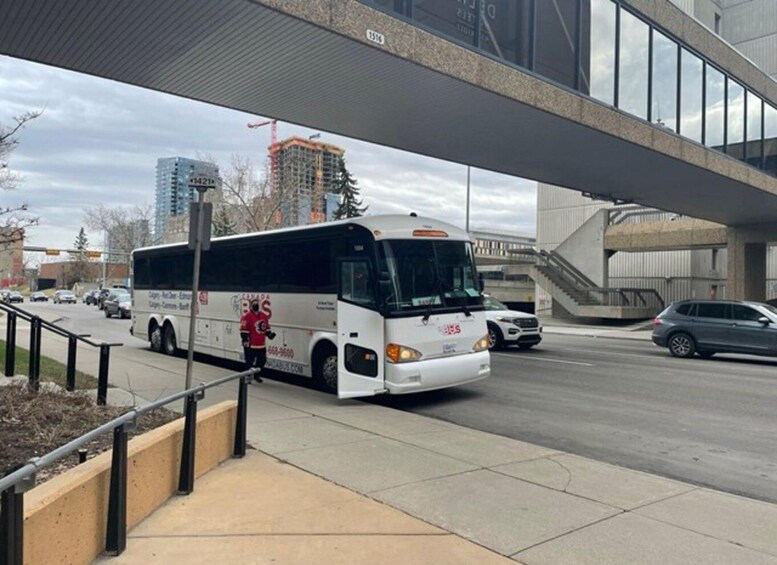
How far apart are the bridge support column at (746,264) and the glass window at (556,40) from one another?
20.1 metres

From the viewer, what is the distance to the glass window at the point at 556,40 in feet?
48.8

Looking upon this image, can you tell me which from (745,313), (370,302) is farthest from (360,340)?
(745,313)

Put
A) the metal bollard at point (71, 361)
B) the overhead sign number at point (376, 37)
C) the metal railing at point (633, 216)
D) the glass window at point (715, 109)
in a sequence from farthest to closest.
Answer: the metal railing at point (633, 216) → the glass window at point (715, 109) → the overhead sign number at point (376, 37) → the metal bollard at point (71, 361)

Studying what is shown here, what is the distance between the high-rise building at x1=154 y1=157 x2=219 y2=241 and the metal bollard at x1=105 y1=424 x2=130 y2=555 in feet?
84.9

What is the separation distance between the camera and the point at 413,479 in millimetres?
6227

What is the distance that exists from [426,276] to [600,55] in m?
9.76

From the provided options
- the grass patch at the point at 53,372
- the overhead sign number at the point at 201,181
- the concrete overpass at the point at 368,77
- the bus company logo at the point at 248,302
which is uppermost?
the concrete overpass at the point at 368,77

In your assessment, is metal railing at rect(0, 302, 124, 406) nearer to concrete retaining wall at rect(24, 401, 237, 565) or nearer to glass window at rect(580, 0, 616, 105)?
concrete retaining wall at rect(24, 401, 237, 565)

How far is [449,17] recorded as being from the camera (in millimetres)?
12688

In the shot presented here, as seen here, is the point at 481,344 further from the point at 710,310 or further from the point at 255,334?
the point at 710,310

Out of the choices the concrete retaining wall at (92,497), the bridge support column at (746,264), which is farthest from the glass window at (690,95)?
the concrete retaining wall at (92,497)

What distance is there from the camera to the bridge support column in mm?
30953

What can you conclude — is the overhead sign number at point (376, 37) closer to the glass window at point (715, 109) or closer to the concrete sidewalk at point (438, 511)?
the concrete sidewalk at point (438, 511)

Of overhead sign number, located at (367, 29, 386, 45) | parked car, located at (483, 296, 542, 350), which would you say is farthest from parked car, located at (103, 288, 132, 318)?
overhead sign number, located at (367, 29, 386, 45)
